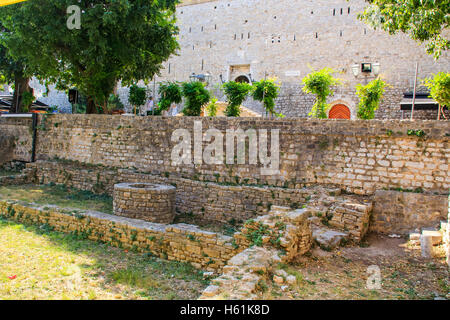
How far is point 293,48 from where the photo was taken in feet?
68.3

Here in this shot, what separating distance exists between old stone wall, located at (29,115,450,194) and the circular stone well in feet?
6.95

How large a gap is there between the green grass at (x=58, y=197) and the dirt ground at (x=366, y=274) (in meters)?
7.29

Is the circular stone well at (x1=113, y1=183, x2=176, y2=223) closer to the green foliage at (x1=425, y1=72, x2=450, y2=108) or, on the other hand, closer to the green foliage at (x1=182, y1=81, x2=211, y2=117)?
the green foliage at (x1=182, y1=81, x2=211, y2=117)

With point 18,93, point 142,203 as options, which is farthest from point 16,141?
point 142,203

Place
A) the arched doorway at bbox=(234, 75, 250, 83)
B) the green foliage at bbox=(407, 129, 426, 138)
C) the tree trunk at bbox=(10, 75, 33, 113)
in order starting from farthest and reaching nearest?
the arched doorway at bbox=(234, 75, 250, 83) → the tree trunk at bbox=(10, 75, 33, 113) → the green foliage at bbox=(407, 129, 426, 138)

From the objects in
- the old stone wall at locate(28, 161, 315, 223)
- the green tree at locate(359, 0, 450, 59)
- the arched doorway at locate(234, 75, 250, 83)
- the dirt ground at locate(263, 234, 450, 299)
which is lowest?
the dirt ground at locate(263, 234, 450, 299)

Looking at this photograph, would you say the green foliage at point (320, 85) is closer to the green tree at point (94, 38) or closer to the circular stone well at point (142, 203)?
the circular stone well at point (142, 203)

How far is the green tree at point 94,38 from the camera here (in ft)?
44.9

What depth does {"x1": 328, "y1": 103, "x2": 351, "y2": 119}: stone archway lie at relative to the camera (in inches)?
751

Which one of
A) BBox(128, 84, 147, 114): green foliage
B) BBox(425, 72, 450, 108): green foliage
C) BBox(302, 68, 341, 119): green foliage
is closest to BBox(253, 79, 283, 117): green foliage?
BBox(302, 68, 341, 119): green foliage

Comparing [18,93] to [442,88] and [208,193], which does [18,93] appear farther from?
[442,88]

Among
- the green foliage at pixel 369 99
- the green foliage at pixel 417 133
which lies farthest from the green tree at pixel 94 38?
the green foliage at pixel 417 133
